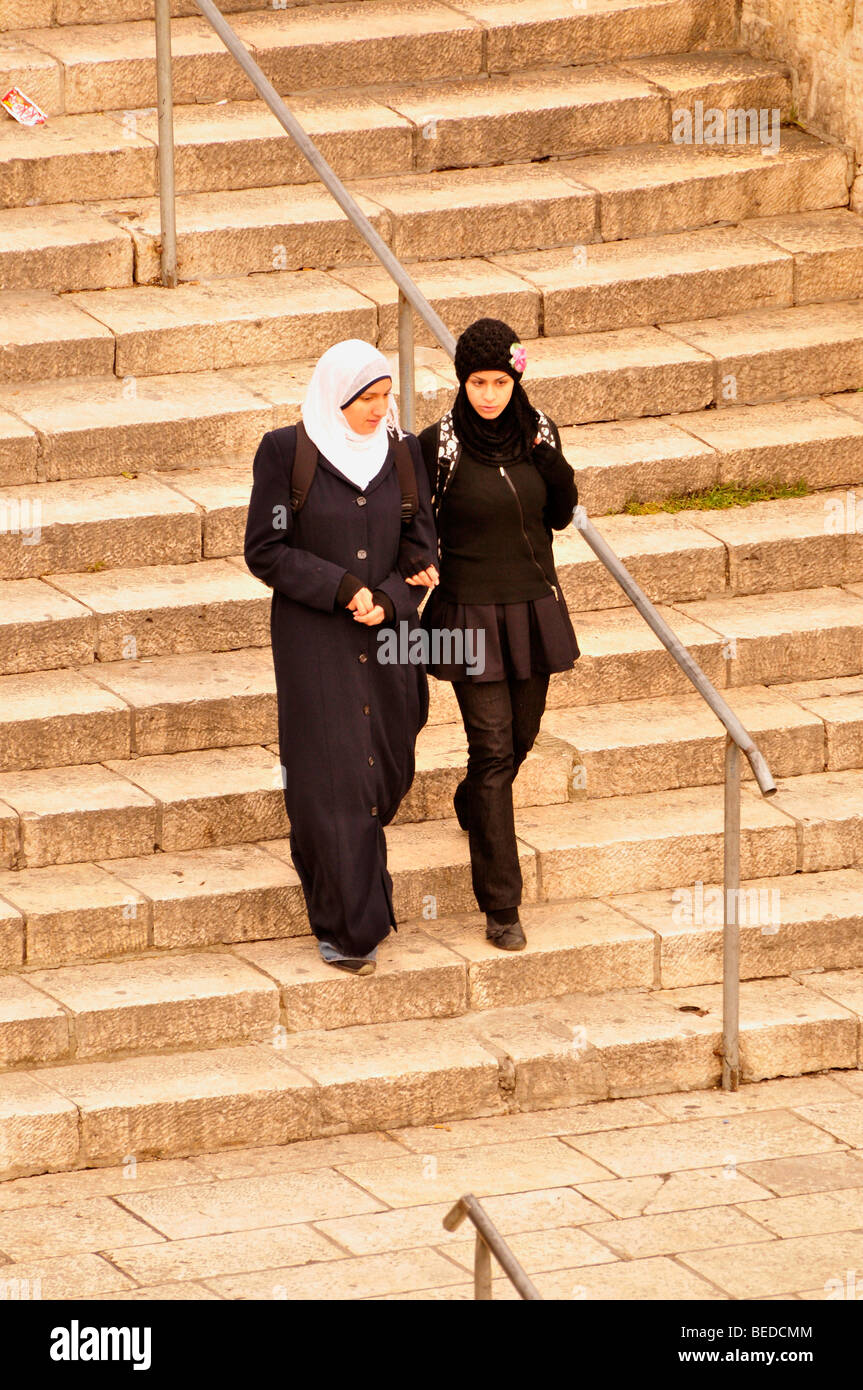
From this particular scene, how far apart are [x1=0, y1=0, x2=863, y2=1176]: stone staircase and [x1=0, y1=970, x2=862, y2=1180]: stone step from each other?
13 millimetres

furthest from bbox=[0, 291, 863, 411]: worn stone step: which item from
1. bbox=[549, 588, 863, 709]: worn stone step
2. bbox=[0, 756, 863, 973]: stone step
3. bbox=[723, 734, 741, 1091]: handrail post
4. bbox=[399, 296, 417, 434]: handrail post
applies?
bbox=[723, 734, 741, 1091]: handrail post

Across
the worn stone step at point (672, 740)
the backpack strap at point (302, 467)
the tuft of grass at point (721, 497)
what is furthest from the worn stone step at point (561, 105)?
the backpack strap at point (302, 467)

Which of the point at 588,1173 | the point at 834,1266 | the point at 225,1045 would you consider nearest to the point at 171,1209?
the point at 225,1045

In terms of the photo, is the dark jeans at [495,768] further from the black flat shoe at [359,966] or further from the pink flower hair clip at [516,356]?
the pink flower hair clip at [516,356]

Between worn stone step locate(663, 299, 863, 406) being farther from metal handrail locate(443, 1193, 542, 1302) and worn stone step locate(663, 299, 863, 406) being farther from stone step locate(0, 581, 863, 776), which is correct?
metal handrail locate(443, 1193, 542, 1302)

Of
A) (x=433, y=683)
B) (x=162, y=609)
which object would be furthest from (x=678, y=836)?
(x=162, y=609)

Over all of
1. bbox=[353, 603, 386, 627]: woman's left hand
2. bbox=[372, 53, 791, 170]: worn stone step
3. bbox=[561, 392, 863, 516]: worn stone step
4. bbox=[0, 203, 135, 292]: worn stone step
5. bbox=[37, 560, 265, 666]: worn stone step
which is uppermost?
bbox=[372, 53, 791, 170]: worn stone step

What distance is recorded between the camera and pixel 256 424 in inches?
360

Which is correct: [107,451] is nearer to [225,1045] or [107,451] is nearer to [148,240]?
[148,240]

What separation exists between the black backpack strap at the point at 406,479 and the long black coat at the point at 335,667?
0.8 inches

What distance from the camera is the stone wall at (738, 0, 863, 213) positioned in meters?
10.6

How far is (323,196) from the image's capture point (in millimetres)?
10234

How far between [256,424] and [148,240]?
1.04 meters

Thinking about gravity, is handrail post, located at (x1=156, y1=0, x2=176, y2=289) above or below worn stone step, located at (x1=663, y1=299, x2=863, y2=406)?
above
